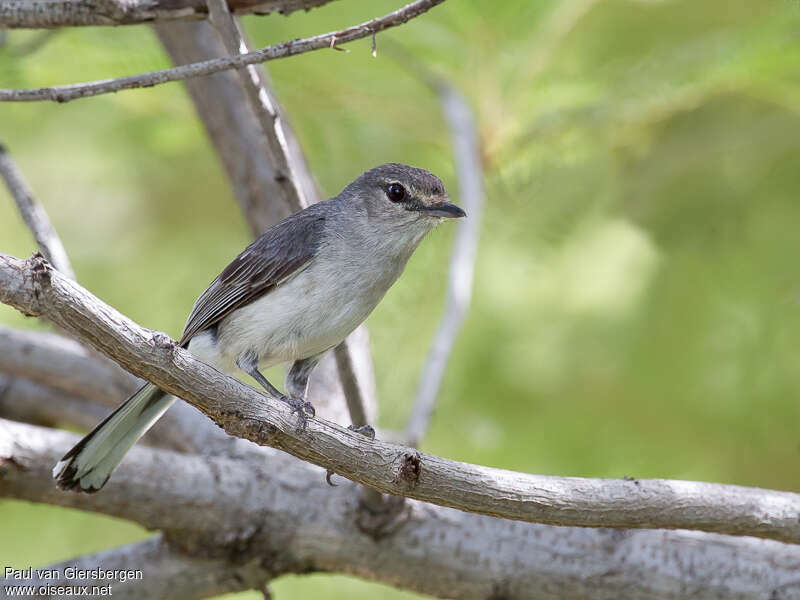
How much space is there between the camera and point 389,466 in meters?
2.60

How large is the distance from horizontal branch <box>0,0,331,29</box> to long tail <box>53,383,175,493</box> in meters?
1.31

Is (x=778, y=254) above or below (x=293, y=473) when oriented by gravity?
above

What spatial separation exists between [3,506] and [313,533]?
229 cm

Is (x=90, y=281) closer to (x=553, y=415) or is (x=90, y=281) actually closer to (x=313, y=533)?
(x=313, y=533)

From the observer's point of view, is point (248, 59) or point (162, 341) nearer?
point (162, 341)

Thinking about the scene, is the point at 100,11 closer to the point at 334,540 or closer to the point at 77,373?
the point at 77,373

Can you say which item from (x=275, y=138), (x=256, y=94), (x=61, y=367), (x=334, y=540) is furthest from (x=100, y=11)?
(x=334, y=540)

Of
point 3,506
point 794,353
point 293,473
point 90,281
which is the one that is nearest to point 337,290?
point 293,473

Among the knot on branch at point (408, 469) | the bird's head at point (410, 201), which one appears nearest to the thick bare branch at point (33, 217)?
the bird's head at point (410, 201)

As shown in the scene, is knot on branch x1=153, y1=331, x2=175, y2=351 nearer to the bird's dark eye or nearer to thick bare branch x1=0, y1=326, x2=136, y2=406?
the bird's dark eye

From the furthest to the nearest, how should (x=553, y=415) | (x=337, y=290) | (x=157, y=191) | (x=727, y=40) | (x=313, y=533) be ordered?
1. (x=157, y=191)
2. (x=553, y=415)
3. (x=727, y=40)
4. (x=313, y=533)
5. (x=337, y=290)

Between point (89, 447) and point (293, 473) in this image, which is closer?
point (89, 447)

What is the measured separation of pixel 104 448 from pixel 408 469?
1.38 meters

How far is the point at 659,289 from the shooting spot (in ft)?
13.9
